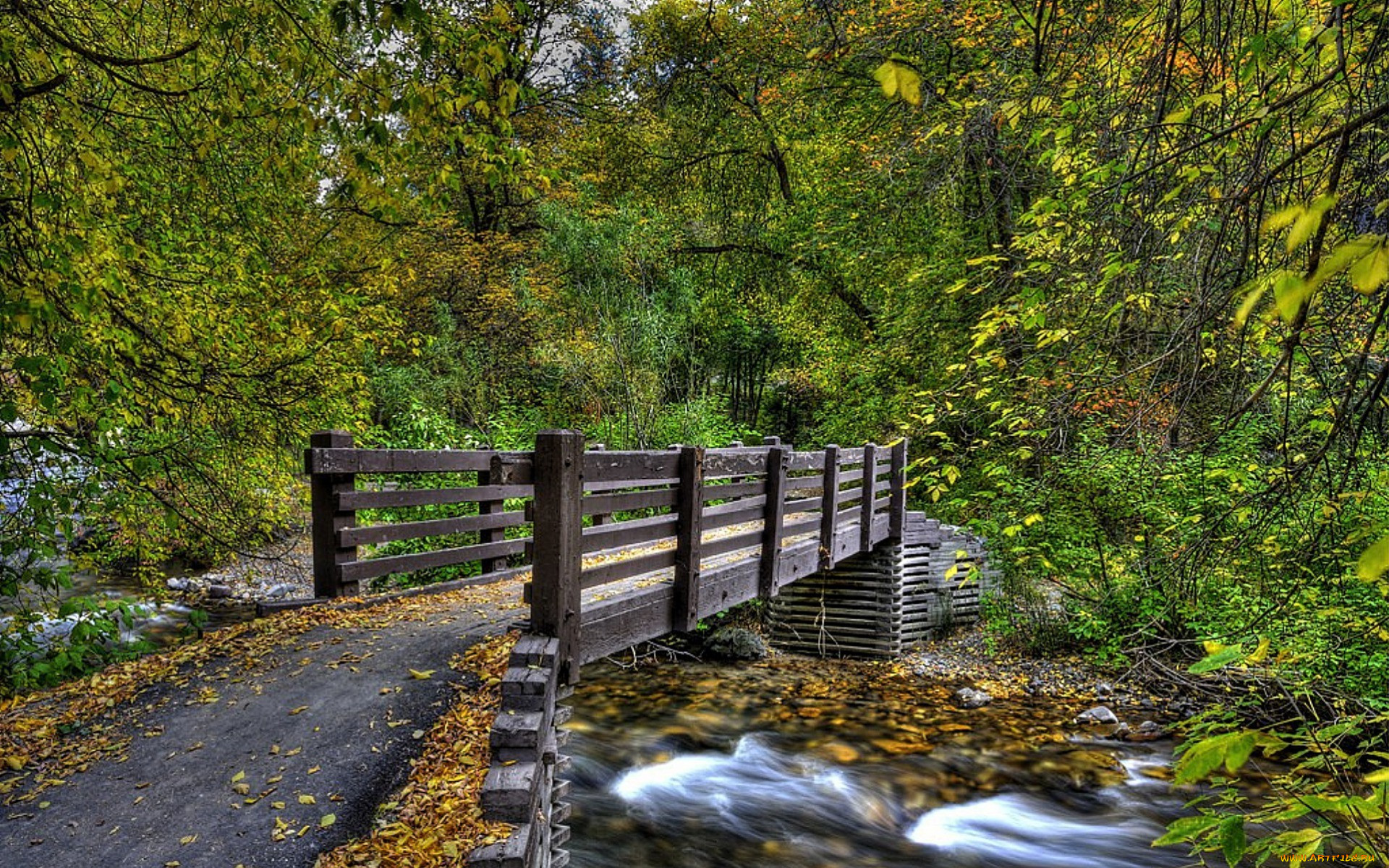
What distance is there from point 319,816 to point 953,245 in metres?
12.2

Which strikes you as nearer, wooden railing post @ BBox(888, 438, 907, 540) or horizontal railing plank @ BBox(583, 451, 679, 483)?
horizontal railing plank @ BBox(583, 451, 679, 483)

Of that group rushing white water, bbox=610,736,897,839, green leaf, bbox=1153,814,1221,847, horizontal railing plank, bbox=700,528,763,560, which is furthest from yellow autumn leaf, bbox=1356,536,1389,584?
rushing white water, bbox=610,736,897,839

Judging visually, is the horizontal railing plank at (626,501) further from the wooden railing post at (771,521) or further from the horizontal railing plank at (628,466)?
the wooden railing post at (771,521)

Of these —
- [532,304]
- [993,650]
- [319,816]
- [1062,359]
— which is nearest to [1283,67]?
[1062,359]

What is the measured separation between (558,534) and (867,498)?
21.6 ft

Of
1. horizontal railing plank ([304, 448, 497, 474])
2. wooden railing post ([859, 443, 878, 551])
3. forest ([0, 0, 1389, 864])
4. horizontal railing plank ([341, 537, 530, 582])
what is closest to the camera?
forest ([0, 0, 1389, 864])

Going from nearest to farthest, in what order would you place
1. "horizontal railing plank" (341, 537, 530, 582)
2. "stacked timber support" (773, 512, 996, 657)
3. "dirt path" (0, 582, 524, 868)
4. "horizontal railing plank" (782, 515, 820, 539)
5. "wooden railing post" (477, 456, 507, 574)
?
1. "dirt path" (0, 582, 524, 868)
2. "horizontal railing plank" (341, 537, 530, 582)
3. "wooden railing post" (477, 456, 507, 574)
4. "horizontal railing plank" (782, 515, 820, 539)
5. "stacked timber support" (773, 512, 996, 657)

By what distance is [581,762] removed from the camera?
7633mm

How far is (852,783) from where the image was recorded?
7.32m

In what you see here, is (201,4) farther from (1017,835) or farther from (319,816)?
(1017,835)

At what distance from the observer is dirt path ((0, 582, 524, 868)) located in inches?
123

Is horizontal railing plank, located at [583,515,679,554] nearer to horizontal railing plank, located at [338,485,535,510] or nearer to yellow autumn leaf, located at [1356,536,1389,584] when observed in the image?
horizontal railing plank, located at [338,485,535,510]

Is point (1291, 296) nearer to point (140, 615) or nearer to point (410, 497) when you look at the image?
point (410, 497)

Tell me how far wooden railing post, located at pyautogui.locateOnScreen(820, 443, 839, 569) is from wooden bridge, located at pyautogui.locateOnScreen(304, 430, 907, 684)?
0.07 feet
